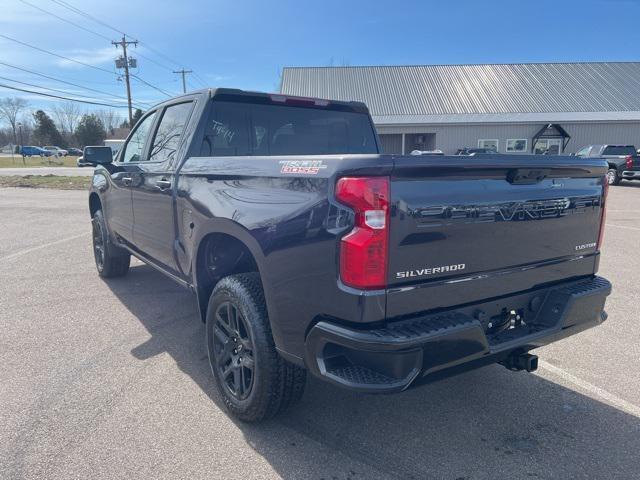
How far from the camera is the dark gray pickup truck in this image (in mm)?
2062

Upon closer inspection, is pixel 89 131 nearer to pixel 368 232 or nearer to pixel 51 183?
pixel 51 183

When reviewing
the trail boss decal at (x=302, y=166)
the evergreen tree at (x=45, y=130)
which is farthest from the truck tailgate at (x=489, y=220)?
the evergreen tree at (x=45, y=130)

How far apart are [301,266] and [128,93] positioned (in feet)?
166

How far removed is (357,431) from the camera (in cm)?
279

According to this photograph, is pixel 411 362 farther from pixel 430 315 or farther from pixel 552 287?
pixel 552 287

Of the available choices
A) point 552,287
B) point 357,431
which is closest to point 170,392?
point 357,431

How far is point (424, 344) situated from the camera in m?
2.07

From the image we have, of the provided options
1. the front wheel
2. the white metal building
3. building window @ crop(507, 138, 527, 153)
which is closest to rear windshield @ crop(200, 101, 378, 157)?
the front wheel

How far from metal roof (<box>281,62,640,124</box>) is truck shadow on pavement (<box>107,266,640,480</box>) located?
1049 inches

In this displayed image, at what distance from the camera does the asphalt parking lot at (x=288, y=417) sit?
2486mm

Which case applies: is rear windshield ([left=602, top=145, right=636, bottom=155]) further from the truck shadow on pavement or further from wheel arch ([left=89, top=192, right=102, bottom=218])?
wheel arch ([left=89, top=192, right=102, bottom=218])

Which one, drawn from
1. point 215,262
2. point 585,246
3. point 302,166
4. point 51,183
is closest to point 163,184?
point 215,262

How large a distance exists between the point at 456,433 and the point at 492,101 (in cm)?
3212

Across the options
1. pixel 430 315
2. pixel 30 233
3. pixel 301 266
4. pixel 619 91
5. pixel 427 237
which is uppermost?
pixel 619 91
